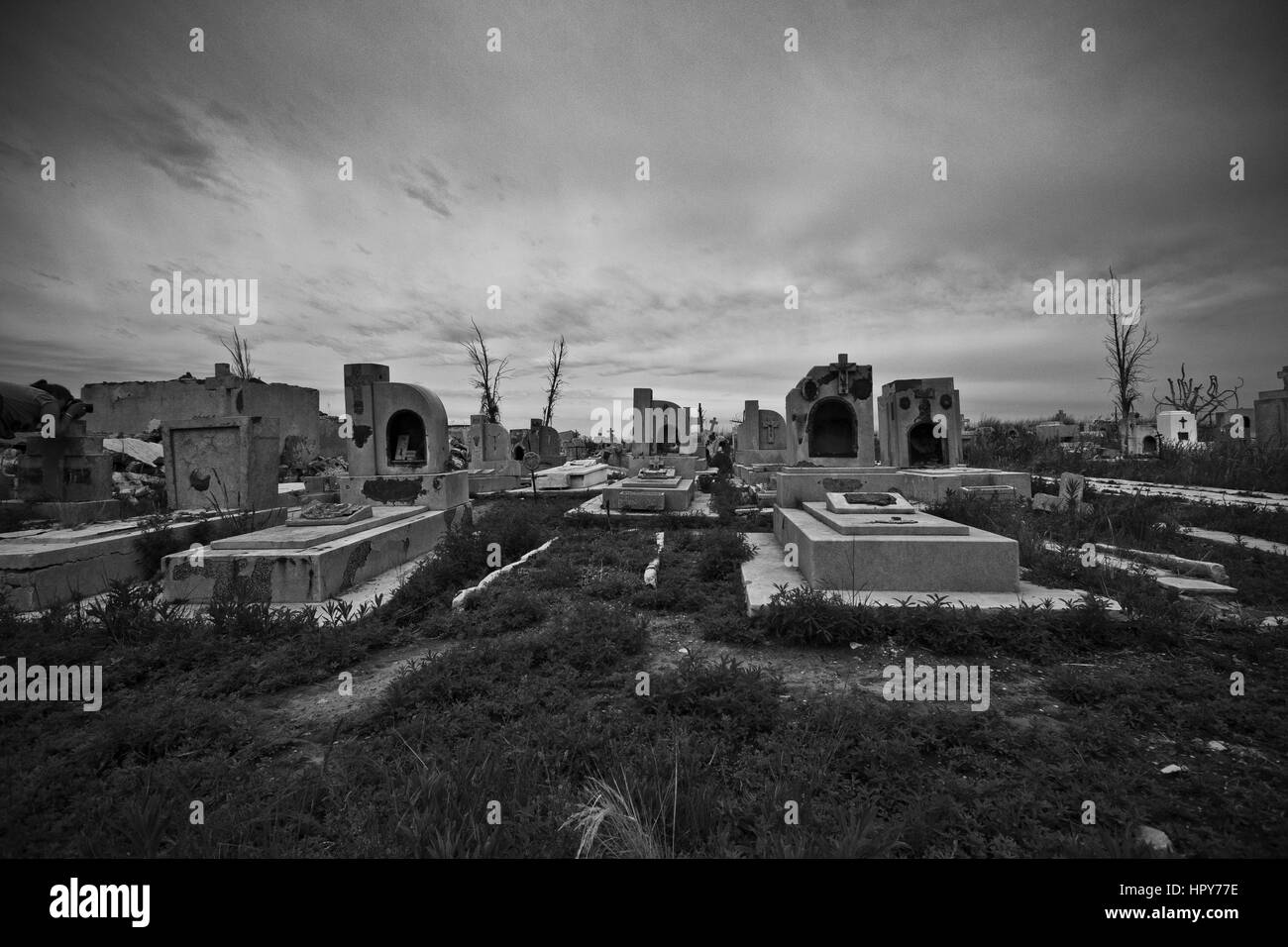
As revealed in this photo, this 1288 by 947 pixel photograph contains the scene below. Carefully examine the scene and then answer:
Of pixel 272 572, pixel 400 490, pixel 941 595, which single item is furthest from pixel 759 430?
pixel 272 572

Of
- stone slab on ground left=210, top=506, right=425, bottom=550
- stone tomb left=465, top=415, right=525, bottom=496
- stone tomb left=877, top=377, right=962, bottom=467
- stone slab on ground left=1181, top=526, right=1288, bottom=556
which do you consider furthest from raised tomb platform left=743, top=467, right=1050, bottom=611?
stone tomb left=465, top=415, right=525, bottom=496

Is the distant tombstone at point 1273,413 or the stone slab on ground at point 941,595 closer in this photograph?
the stone slab on ground at point 941,595

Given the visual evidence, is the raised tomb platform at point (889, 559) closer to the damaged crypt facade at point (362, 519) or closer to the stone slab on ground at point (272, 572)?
the stone slab on ground at point (272, 572)

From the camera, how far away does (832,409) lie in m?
12.1

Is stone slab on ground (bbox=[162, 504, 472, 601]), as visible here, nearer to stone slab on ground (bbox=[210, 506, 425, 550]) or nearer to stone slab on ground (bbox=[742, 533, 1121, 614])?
stone slab on ground (bbox=[210, 506, 425, 550])

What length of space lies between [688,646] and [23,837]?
12.2ft

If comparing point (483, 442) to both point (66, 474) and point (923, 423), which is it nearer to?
point (66, 474)

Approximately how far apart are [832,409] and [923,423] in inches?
95.3

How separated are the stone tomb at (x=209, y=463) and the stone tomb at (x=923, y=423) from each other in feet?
42.4

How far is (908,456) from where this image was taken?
1288 cm

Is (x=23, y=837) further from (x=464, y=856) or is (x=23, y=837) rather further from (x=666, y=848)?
(x=666, y=848)

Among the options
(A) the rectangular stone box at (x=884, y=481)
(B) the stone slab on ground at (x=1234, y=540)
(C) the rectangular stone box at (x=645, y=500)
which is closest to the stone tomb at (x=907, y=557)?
(A) the rectangular stone box at (x=884, y=481)

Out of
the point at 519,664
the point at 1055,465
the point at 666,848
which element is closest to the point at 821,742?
the point at 666,848

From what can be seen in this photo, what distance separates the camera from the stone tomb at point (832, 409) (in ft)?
36.3
